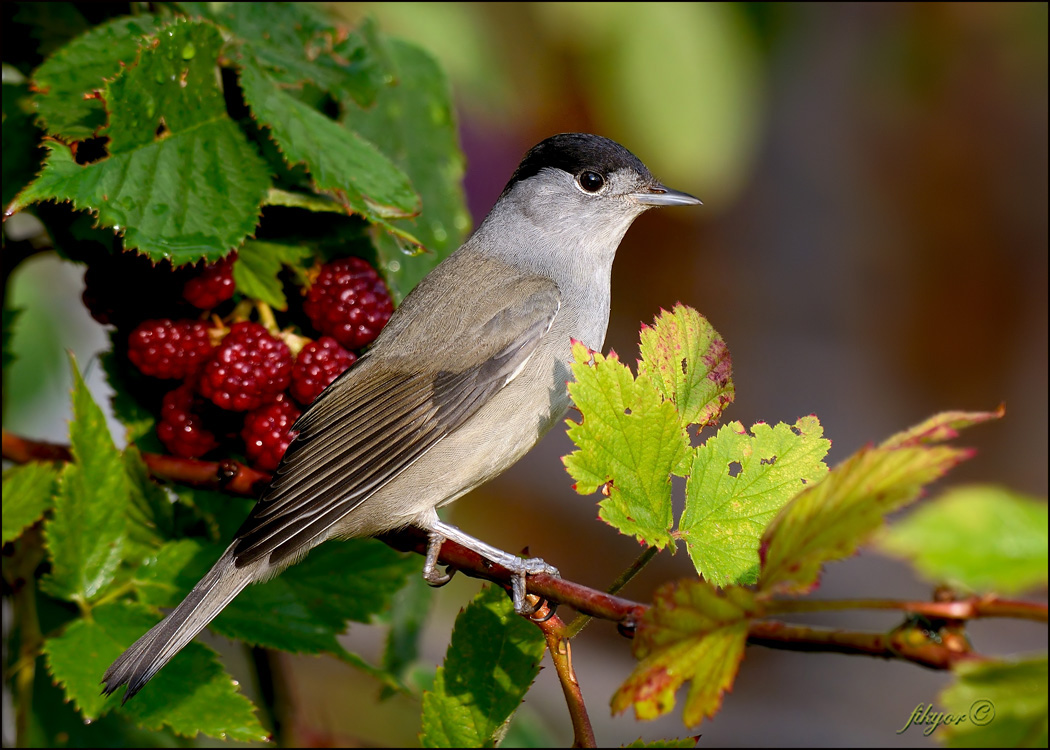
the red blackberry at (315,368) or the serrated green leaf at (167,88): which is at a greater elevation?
the serrated green leaf at (167,88)

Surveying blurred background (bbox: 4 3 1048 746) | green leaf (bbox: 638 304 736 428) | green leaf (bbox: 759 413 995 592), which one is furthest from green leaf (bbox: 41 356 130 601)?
blurred background (bbox: 4 3 1048 746)

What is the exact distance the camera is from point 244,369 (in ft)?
5.85

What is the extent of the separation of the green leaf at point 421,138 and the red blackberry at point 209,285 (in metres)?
0.42

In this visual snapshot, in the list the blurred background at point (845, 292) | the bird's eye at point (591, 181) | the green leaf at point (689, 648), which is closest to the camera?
the green leaf at point (689, 648)

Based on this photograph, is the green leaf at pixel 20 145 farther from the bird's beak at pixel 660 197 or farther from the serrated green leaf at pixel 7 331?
the bird's beak at pixel 660 197

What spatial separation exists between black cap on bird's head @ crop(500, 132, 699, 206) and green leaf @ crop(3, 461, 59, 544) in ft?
5.17

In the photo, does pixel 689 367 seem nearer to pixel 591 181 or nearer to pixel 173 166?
pixel 173 166

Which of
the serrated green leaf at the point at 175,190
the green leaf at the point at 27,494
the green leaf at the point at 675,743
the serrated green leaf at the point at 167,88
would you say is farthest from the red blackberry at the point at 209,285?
the green leaf at the point at 675,743

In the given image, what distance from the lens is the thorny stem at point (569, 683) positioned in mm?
1143

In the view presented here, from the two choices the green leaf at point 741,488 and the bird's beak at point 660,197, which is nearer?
the green leaf at point 741,488

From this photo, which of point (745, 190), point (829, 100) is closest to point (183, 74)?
point (745, 190)

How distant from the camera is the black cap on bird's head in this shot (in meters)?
2.67

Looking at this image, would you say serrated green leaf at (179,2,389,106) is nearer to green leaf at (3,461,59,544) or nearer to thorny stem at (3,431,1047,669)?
green leaf at (3,461,59,544)

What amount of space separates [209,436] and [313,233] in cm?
45
